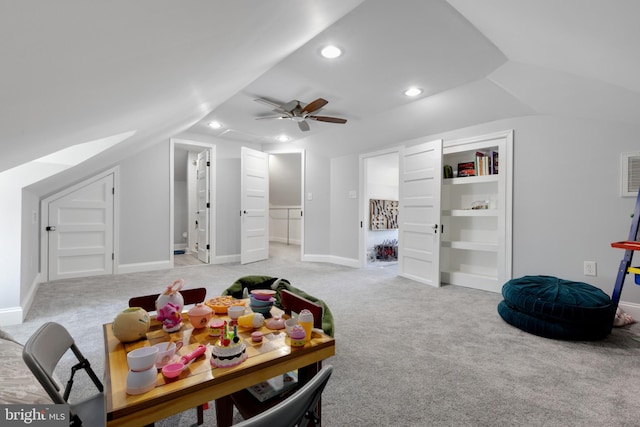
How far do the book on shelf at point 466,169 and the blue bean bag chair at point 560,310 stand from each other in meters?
1.74

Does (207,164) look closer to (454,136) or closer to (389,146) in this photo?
(389,146)

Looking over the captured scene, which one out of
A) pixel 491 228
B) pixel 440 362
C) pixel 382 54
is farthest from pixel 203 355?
pixel 491 228

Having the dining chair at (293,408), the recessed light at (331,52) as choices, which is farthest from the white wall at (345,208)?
the dining chair at (293,408)

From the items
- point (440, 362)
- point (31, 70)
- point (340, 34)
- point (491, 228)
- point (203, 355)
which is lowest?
point (440, 362)

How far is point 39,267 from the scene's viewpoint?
12.9 ft

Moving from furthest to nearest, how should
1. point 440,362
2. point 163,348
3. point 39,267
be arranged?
point 39,267 < point 440,362 < point 163,348

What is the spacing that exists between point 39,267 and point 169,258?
5.25ft

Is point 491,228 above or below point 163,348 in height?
above

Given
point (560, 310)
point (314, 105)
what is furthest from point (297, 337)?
point (314, 105)

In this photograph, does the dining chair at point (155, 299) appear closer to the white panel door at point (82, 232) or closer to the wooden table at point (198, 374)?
the wooden table at point (198, 374)

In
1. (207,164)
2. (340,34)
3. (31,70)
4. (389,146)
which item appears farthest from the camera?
(207,164)

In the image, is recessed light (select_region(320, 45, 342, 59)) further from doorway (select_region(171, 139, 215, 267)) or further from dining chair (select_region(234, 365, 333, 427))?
doorway (select_region(171, 139, 215, 267))

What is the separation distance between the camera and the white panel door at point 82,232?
4.05 m

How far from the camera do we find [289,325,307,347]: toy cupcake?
3.70ft
